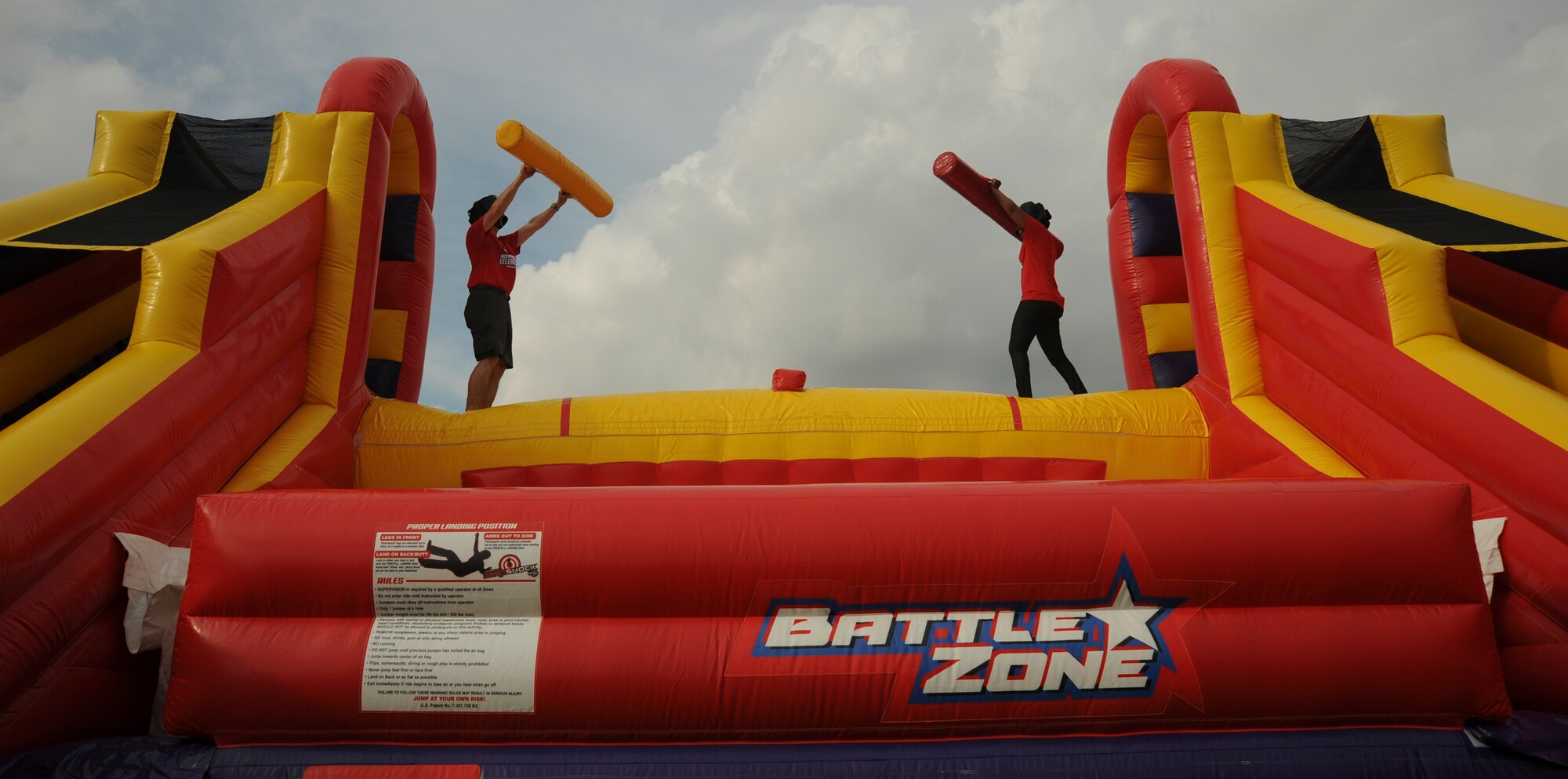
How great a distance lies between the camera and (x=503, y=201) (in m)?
4.73

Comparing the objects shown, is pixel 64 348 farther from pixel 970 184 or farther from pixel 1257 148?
pixel 1257 148

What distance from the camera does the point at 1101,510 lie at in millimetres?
2150

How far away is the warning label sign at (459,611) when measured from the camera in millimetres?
2029

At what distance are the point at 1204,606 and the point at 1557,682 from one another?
0.86 meters

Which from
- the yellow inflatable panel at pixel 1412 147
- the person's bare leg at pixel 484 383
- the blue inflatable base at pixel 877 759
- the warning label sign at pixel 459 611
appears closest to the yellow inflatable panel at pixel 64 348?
the person's bare leg at pixel 484 383

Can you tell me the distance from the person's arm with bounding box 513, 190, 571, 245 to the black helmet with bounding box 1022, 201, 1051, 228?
99.4 inches

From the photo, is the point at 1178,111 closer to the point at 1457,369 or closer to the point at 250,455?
the point at 1457,369

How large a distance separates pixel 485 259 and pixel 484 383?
2.15ft

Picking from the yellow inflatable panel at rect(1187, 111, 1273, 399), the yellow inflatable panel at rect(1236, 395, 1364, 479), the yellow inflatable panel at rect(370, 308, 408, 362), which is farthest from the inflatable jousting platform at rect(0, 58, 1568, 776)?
the yellow inflatable panel at rect(370, 308, 408, 362)

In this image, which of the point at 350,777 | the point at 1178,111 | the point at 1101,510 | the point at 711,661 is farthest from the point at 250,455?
the point at 1178,111

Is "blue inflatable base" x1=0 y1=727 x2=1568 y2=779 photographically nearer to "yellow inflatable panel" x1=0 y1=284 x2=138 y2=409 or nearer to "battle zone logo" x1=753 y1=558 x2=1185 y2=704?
"battle zone logo" x1=753 y1=558 x2=1185 y2=704

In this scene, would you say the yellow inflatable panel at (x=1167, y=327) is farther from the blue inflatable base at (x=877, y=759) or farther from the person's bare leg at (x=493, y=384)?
the person's bare leg at (x=493, y=384)

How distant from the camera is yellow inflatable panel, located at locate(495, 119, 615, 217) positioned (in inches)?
174

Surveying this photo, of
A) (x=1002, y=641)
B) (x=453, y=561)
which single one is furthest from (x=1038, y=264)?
(x=453, y=561)
